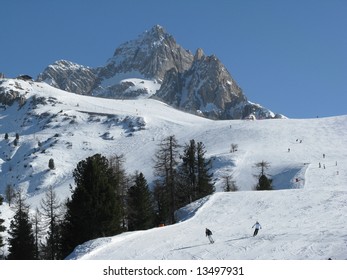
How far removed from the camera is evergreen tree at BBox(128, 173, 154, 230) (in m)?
49.9

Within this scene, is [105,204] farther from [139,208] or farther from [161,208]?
[161,208]

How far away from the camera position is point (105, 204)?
40219 mm

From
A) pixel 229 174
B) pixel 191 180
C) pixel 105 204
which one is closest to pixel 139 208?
pixel 191 180

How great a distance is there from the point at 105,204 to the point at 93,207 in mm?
921

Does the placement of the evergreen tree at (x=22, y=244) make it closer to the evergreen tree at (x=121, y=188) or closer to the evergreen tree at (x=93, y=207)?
the evergreen tree at (x=93, y=207)

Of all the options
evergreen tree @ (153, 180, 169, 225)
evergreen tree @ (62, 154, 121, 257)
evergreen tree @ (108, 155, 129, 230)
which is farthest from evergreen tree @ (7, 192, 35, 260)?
evergreen tree @ (153, 180, 169, 225)

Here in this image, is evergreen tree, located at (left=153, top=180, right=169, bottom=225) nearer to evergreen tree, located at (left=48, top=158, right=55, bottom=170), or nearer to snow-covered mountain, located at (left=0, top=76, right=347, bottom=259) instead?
snow-covered mountain, located at (left=0, top=76, right=347, bottom=259)

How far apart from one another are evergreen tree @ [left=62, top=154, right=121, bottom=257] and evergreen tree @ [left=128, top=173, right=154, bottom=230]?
820cm

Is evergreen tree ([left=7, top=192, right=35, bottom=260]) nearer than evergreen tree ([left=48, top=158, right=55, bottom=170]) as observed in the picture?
Yes

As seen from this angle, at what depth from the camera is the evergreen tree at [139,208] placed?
49906mm

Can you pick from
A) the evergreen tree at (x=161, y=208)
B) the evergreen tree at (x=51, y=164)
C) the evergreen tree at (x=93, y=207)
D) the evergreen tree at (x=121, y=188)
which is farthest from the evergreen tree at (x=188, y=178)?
the evergreen tree at (x=51, y=164)

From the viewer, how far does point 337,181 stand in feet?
228
